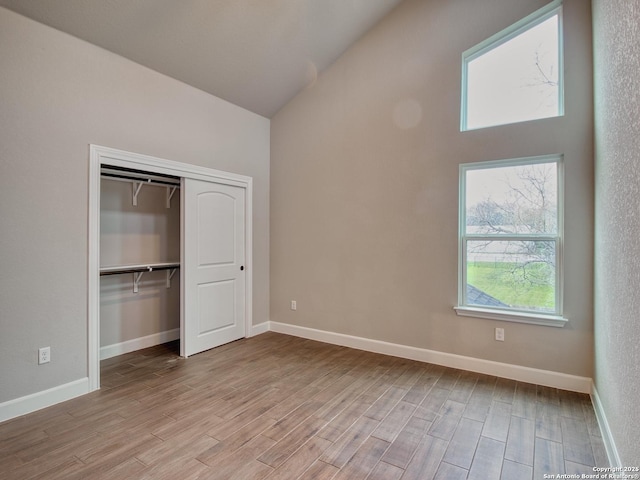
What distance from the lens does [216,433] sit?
7.63ft

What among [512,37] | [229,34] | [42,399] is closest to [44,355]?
[42,399]

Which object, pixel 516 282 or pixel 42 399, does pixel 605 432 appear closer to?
pixel 516 282

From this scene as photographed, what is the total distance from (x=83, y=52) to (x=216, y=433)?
3.27 meters

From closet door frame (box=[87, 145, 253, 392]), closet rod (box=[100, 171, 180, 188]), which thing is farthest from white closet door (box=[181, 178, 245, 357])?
closet rod (box=[100, 171, 180, 188])

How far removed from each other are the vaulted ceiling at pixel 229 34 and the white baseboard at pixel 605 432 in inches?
167

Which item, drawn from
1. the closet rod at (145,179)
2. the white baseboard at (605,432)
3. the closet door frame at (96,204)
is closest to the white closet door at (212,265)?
the closet door frame at (96,204)

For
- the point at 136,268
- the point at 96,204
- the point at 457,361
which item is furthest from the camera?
the point at 136,268

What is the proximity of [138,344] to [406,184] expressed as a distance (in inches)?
144

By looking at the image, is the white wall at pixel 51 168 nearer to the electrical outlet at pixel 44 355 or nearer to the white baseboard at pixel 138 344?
the electrical outlet at pixel 44 355

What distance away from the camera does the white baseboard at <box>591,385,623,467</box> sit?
1.93 metres

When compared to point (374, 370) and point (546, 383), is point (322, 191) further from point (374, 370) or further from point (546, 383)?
point (546, 383)

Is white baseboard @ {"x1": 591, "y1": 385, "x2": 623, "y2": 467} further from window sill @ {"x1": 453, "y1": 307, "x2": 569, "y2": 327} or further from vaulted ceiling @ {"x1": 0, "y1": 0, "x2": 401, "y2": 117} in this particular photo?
vaulted ceiling @ {"x1": 0, "y1": 0, "x2": 401, "y2": 117}

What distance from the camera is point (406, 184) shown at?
3.74 metres

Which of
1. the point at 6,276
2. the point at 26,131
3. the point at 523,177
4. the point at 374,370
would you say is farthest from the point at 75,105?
the point at 523,177
